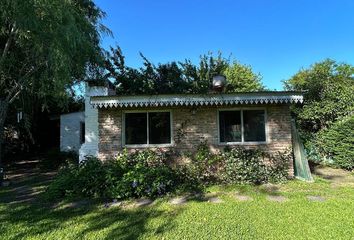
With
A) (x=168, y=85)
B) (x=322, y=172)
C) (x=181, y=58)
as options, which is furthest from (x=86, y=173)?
(x=181, y=58)

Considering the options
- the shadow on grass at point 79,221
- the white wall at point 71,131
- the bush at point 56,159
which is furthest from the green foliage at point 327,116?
the white wall at point 71,131

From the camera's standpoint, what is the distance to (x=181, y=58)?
Answer: 22.9 meters

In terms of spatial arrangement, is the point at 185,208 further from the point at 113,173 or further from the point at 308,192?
the point at 308,192

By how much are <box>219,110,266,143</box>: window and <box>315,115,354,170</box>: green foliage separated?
189 inches

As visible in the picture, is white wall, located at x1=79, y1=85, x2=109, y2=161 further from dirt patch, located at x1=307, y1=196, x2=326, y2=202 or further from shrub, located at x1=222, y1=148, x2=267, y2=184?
dirt patch, located at x1=307, y1=196, x2=326, y2=202

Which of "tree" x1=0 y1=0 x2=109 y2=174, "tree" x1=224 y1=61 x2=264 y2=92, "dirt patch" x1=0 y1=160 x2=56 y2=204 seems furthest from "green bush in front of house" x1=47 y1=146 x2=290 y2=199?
"tree" x1=224 y1=61 x2=264 y2=92

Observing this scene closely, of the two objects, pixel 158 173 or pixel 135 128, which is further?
pixel 135 128

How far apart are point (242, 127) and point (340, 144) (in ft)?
18.6

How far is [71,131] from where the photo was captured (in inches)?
703

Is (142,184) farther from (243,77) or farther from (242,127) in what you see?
(243,77)

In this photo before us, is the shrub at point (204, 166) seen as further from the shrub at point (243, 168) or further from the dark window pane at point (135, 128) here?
the dark window pane at point (135, 128)

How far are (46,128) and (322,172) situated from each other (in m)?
16.3

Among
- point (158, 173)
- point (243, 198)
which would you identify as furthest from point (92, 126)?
point (243, 198)

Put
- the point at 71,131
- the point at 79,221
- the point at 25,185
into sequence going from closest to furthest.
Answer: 1. the point at 79,221
2. the point at 25,185
3. the point at 71,131
